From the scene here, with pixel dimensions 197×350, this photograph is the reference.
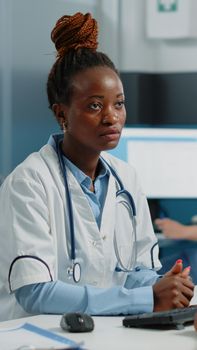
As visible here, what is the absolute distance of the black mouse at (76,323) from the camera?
1570 mm

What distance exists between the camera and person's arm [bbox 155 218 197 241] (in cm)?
328

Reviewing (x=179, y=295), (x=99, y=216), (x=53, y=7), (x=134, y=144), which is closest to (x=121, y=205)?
(x=99, y=216)

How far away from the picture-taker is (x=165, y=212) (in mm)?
3588

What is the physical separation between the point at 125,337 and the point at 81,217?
40 centimetres

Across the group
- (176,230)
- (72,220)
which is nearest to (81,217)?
(72,220)

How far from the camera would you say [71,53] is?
1.97 meters

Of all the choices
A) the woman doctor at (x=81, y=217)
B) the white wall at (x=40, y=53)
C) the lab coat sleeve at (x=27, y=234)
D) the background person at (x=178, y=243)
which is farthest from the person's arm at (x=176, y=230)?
the lab coat sleeve at (x=27, y=234)

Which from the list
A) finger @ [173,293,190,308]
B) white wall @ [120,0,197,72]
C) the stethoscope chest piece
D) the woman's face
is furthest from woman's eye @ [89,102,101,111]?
white wall @ [120,0,197,72]

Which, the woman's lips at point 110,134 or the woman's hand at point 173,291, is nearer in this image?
the woman's hand at point 173,291

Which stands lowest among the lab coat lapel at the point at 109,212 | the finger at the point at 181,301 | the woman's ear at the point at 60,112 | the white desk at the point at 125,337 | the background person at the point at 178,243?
the background person at the point at 178,243

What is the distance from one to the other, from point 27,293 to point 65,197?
0.23 metres

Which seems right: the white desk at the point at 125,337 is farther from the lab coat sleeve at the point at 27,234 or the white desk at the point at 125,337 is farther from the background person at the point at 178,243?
the background person at the point at 178,243

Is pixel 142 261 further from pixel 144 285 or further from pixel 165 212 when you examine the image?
pixel 165 212

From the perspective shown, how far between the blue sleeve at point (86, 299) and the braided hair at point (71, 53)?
437 millimetres
